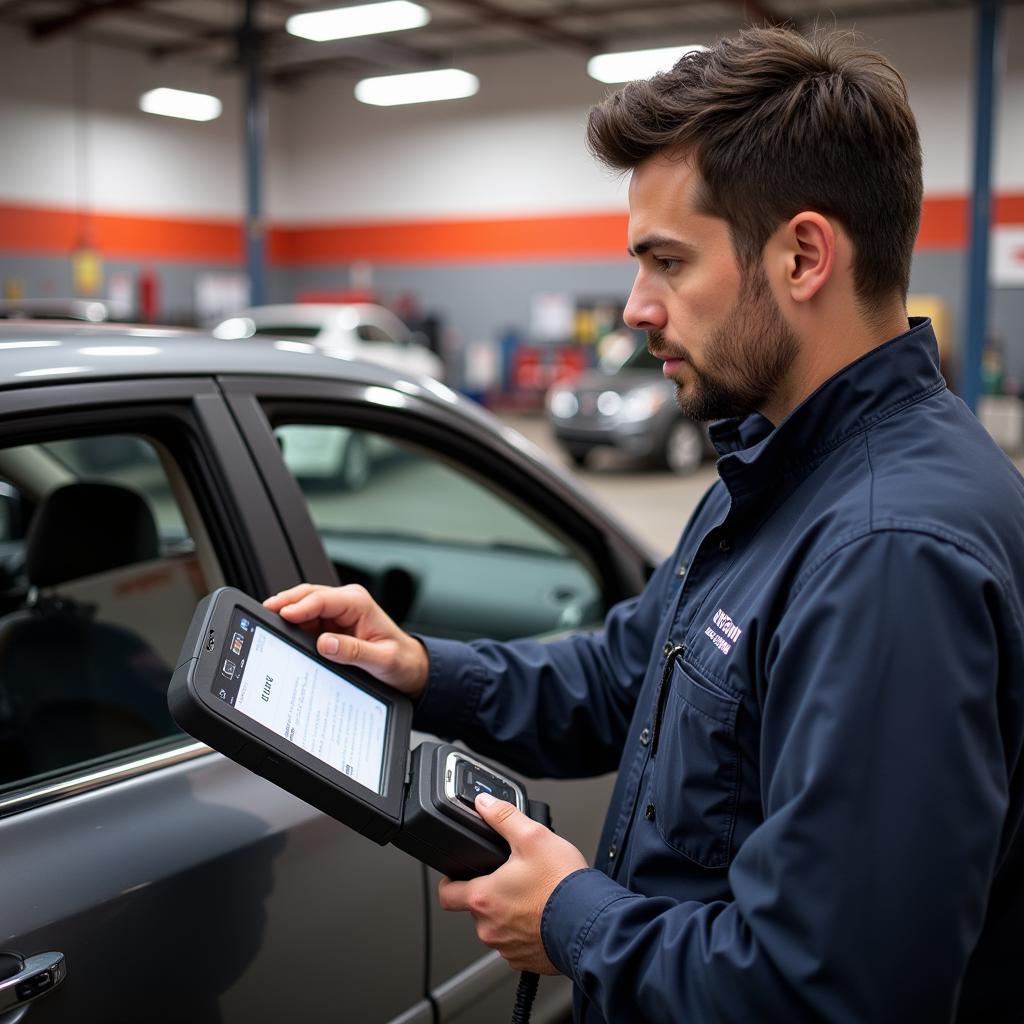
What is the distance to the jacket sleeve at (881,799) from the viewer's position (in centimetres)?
87

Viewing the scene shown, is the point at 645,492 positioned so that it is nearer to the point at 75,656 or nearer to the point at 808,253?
the point at 75,656

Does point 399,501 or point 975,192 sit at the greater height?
point 975,192

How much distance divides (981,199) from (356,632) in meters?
9.99

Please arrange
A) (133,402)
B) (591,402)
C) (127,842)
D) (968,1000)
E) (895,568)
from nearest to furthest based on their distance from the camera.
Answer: (895,568) < (968,1000) < (127,842) < (133,402) < (591,402)

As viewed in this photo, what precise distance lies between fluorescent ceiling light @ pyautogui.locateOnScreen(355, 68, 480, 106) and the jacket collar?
572 inches

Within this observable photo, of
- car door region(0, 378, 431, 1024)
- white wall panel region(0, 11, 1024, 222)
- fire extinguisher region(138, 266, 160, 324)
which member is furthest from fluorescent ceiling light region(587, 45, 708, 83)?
car door region(0, 378, 431, 1024)

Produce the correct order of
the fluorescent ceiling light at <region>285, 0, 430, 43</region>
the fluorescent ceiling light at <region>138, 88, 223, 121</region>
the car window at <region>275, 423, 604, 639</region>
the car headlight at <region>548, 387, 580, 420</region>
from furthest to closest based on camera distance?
the fluorescent ceiling light at <region>138, 88, 223, 121</region>, the car headlight at <region>548, 387, 580, 420</region>, the fluorescent ceiling light at <region>285, 0, 430, 43</region>, the car window at <region>275, 423, 604, 639</region>

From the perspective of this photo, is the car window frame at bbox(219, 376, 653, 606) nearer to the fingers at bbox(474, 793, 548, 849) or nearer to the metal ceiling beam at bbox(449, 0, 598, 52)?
the fingers at bbox(474, 793, 548, 849)

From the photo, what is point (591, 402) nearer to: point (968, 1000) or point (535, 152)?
point (535, 152)

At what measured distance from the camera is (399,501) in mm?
10141

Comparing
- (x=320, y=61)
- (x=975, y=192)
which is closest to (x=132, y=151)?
A: (x=320, y=61)

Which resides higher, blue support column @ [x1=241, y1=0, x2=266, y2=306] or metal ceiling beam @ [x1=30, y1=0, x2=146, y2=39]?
metal ceiling beam @ [x1=30, y1=0, x2=146, y2=39]

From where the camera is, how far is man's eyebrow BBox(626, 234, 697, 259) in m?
1.11

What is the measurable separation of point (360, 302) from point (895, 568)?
19.2 meters
